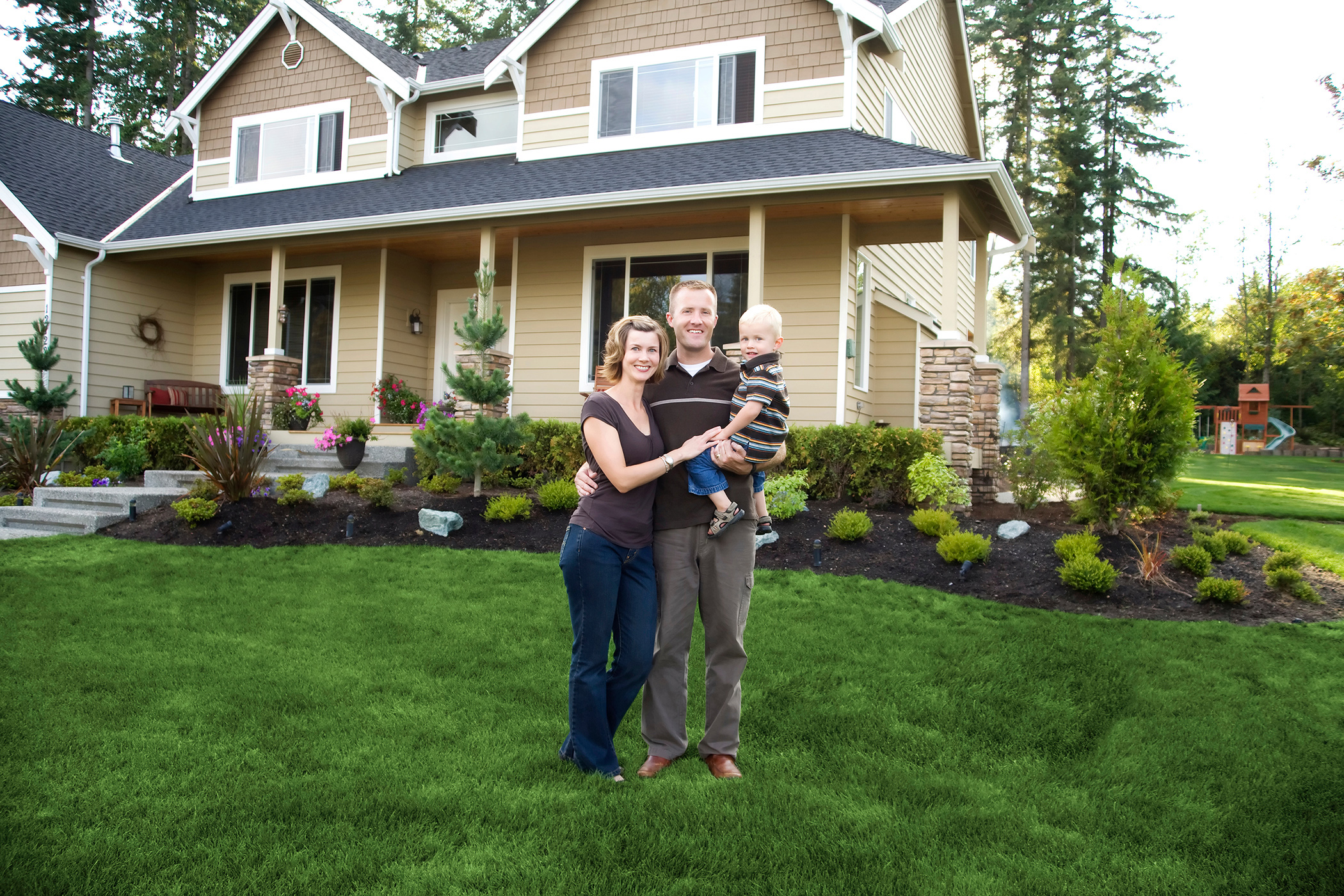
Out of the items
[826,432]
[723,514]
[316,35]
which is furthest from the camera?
[316,35]

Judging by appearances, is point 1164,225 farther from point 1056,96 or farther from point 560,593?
point 560,593

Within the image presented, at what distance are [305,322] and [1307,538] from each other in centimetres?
1265

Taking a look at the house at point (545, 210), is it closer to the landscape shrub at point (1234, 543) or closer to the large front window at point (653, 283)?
the large front window at point (653, 283)

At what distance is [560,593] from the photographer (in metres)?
5.96

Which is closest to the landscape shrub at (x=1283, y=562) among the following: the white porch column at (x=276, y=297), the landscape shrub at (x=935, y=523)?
the landscape shrub at (x=935, y=523)

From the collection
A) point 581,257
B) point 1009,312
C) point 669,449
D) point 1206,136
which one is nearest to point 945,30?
point 581,257

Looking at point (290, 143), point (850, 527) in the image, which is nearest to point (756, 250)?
point (850, 527)

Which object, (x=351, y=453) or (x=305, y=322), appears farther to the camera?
(x=305, y=322)

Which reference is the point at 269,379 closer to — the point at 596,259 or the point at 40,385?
the point at 40,385

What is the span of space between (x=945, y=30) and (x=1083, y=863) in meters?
15.3

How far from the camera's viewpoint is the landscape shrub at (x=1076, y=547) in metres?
6.23

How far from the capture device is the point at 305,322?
44.2 ft

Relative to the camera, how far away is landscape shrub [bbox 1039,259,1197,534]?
6.77m

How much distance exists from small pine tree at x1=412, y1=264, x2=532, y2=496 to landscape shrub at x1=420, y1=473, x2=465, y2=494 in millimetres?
115
